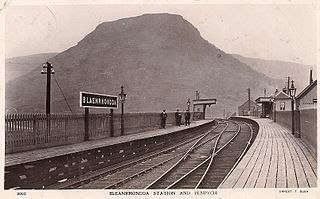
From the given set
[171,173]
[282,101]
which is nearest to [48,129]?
[171,173]

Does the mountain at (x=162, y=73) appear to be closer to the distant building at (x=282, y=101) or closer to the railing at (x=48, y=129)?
the distant building at (x=282, y=101)

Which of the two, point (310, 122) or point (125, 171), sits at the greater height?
point (310, 122)

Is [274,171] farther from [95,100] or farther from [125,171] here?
[95,100]

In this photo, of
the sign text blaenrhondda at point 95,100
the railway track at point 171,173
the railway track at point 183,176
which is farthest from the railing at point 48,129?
the railway track at point 183,176

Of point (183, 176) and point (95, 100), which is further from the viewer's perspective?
point (95, 100)

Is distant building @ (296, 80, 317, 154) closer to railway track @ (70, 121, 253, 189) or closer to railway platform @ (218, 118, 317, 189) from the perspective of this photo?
railway platform @ (218, 118, 317, 189)
